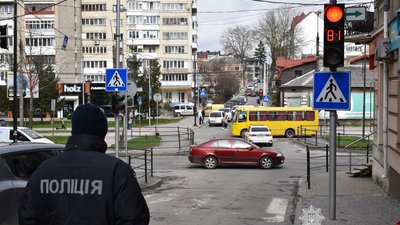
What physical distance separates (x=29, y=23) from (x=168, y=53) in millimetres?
26281

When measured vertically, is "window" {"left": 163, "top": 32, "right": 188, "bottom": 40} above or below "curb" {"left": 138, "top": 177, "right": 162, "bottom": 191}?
above

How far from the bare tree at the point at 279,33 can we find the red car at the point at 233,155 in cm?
6351

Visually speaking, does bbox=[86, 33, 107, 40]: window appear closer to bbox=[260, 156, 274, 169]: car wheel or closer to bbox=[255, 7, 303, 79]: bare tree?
bbox=[255, 7, 303, 79]: bare tree

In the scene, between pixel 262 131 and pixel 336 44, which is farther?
pixel 262 131

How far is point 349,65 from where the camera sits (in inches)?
2299

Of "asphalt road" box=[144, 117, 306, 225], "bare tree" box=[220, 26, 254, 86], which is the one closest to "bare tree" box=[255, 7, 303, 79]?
"bare tree" box=[220, 26, 254, 86]

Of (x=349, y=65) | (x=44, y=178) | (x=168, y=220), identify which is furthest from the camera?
(x=349, y=65)

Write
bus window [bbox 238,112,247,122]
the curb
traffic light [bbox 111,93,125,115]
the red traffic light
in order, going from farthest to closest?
bus window [bbox 238,112,247,122], the curb, traffic light [bbox 111,93,125,115], the red traffic light

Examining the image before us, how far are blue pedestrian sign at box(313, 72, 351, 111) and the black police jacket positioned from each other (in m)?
7.08

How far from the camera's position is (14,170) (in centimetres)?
747

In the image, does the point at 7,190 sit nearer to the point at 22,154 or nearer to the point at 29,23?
the point at 22,154

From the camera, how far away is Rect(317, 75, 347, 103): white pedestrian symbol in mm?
9977

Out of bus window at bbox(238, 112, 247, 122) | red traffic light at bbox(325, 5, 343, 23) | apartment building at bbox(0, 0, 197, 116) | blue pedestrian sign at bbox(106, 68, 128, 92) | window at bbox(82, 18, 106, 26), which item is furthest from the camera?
window at bbox(82, 18, 106, 26)

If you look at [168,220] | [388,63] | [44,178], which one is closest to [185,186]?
[168,220]
